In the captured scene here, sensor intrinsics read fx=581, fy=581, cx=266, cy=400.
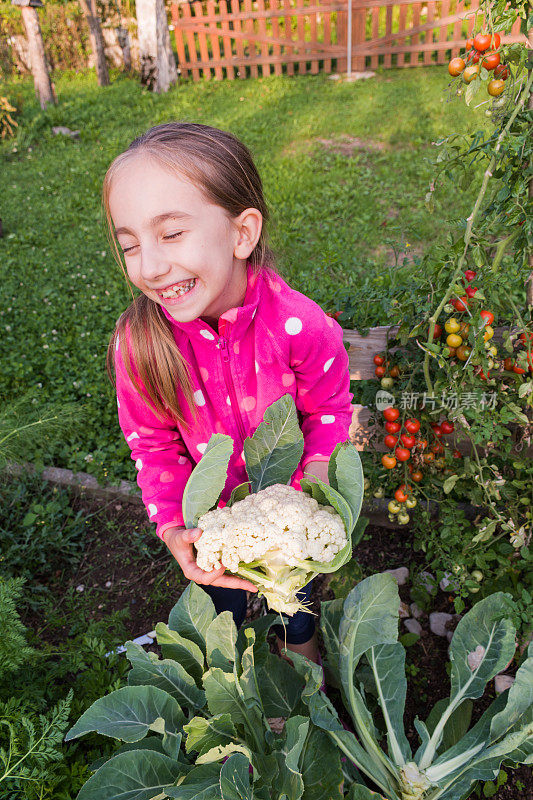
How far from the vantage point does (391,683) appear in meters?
1.81

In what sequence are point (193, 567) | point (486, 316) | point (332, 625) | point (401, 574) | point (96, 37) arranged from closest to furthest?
point (193, 567) < point (486, 316) < point (332, 625) < point (401, 574) < point (96, 37)

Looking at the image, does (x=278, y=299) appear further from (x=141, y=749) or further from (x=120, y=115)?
(x=120, y=115)

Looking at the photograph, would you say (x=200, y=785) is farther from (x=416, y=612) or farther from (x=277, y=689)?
(x=416, y=612)

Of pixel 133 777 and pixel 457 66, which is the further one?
pixel 457 66

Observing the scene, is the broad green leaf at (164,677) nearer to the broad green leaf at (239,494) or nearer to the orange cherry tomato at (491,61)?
the broad green leaf at (239,494)

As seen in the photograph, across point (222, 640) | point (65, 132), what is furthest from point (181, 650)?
point (65, 132)

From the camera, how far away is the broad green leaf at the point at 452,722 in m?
1.82

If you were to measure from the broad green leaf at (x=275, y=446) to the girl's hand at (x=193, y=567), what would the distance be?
25 centimetres

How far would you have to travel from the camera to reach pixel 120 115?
27.5 feet

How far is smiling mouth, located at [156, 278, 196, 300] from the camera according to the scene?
57.9 inches

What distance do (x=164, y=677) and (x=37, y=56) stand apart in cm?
877

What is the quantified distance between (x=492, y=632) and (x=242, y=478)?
0.92 metres

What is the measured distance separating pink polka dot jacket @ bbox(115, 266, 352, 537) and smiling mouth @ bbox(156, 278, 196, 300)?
0.15 metres

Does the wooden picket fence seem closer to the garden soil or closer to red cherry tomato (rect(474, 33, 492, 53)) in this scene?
red cherry tomato (rect(474, 33, 492, 53))
